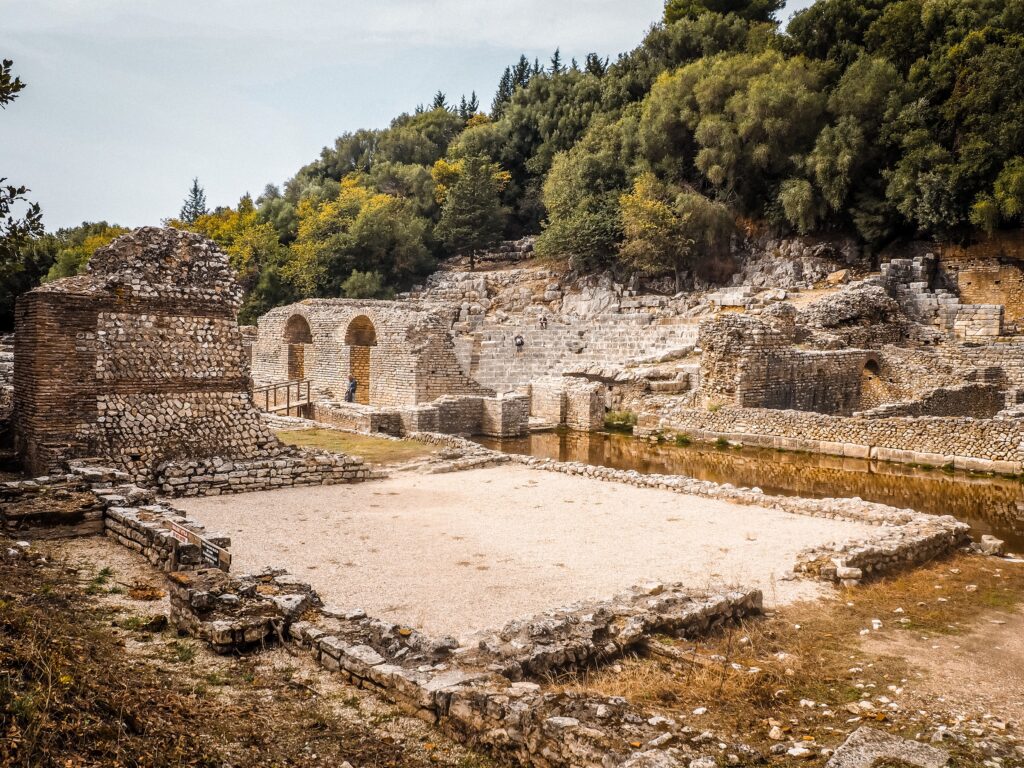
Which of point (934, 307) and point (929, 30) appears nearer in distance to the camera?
point (934, 307)

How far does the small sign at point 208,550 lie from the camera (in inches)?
275

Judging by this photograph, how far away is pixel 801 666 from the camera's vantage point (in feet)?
18.9

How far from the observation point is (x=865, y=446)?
54.9 feet

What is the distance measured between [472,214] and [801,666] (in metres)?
44.0

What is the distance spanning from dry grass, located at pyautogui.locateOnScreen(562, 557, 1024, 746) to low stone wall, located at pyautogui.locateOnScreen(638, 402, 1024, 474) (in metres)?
8.14

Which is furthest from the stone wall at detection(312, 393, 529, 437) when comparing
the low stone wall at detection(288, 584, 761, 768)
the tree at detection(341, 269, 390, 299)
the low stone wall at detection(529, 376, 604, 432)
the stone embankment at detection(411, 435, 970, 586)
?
the tree at detection(341, 269, 390, 299)

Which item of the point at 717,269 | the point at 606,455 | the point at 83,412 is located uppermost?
the point at 717,269

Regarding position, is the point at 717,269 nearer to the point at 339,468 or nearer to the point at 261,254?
the point at 261,254

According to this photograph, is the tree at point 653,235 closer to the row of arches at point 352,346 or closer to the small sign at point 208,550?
the row of arches at point 352,346

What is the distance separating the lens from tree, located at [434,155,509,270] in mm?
47906

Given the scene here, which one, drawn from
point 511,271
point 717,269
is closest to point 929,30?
point 717,269

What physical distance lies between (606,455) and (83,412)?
10224 mm

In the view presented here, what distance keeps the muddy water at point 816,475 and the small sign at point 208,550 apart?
917cm

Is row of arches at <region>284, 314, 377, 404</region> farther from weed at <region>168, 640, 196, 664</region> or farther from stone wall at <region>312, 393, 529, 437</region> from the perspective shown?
weed at <region>168, 640, 196, 664</region>
